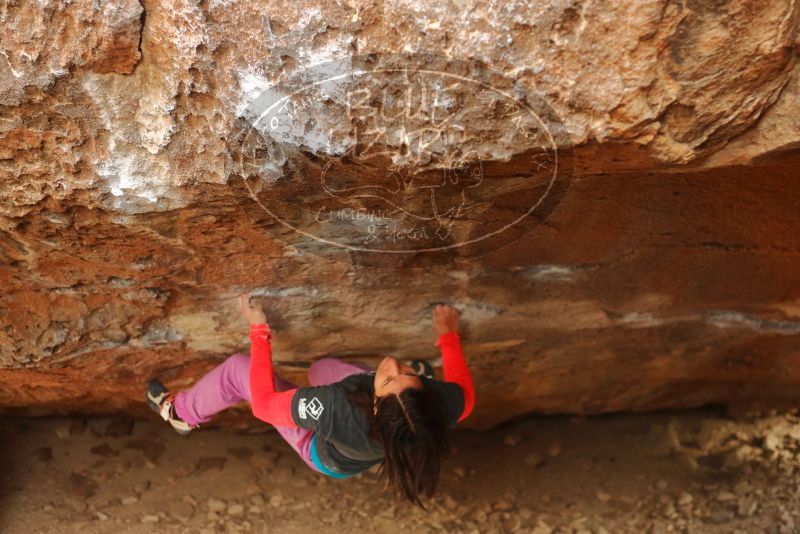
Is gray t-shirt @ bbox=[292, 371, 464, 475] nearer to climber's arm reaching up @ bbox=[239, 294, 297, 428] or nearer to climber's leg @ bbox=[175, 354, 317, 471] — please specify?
climber's arm reaching up @ bbox=[239, 294, 297, 428]

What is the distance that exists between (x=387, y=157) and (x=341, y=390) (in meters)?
0.68

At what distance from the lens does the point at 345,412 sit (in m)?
1.85

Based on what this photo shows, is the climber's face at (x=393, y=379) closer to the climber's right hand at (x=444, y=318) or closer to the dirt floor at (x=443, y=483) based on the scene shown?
the climber's right hand at (x=444, y=318)

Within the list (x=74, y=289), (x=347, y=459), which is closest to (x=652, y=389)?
(x=347, y=459)

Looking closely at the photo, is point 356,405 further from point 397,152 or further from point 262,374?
point 397,152

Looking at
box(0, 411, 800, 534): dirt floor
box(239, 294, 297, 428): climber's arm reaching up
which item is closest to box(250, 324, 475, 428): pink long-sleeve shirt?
box(239, 294, 297, 428): climber's arm reaching up

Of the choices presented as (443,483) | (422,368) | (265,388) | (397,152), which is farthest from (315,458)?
(397,152)

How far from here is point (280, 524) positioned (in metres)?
2.49

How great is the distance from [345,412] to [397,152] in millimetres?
713

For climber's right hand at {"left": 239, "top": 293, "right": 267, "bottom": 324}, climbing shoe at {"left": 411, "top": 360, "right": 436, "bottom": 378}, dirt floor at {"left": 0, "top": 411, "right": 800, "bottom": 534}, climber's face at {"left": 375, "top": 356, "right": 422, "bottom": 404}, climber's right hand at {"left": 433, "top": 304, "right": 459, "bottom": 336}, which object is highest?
climber's right hand at {"left": 239, "top": 293, "right": 267, "bottom": 324}

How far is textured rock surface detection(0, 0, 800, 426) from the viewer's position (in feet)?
4.14

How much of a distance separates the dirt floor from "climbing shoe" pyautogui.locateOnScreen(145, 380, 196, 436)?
385mm

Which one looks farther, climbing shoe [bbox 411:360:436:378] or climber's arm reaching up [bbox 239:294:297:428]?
climbing shoe [bbox 411:360:436:378]

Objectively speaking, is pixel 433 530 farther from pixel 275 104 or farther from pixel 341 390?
pixel 275 104
